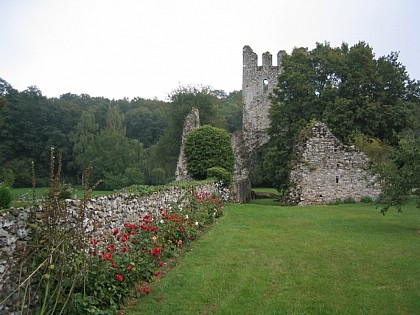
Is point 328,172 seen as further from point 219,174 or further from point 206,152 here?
point 206,152

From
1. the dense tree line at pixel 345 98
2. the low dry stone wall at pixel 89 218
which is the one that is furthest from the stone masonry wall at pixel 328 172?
the low dry stone wall at pixel 89 218

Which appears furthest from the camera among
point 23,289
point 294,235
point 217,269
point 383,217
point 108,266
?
point 383,217

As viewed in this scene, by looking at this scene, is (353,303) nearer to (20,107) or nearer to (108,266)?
(108,266)

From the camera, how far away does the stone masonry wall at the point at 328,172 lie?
2005 centimetres

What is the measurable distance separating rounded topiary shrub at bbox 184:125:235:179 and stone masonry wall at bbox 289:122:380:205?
12.2ft

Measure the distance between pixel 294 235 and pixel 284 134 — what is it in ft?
49.3

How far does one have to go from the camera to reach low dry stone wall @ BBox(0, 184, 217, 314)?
466cm

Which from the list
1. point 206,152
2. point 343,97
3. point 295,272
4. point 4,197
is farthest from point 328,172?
point 4,197

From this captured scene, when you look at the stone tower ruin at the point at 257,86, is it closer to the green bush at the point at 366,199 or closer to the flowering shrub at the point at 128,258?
the green bush at the point at 366,199

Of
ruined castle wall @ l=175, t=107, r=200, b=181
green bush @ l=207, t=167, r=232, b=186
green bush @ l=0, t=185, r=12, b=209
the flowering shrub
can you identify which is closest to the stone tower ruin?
ruined castle wall @ l=175, t=107, r=200, b=181

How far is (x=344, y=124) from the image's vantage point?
23.0m

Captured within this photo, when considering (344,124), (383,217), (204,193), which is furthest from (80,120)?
(383,217)

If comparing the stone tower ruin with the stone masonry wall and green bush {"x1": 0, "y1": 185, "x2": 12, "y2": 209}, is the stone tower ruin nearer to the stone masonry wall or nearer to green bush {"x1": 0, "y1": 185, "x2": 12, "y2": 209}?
the stone masonry wall

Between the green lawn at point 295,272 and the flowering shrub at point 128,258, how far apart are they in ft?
0.92
